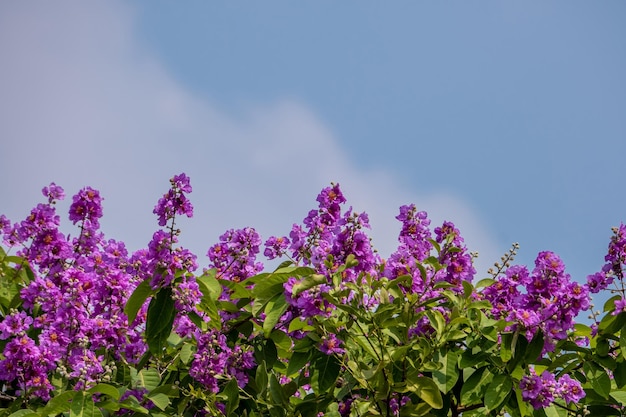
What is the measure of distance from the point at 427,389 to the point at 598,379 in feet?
3.33

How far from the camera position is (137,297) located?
3.70 m

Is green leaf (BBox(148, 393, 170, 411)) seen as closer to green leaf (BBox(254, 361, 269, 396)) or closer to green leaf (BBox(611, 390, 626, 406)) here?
green leaf (BBox(254, 361, 269, 396))

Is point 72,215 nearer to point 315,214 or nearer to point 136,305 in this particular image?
point 136,305

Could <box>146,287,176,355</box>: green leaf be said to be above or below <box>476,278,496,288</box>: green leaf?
below

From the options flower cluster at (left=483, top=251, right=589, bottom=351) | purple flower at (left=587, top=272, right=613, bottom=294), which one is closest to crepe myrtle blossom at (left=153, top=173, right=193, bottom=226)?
flower cluster at (left=483, top=251, right=589, bottom=351)

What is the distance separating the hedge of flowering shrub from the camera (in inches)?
140

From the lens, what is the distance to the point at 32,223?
458 cm

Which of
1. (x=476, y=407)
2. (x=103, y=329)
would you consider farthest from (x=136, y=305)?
(x=476, y=407)

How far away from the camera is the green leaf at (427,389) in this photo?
11.1 ft

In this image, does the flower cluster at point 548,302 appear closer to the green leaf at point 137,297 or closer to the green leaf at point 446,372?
the green leaf at point 446,372

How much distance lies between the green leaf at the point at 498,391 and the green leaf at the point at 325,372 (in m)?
0.71

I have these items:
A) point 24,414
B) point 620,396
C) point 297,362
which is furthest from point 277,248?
point 620,396

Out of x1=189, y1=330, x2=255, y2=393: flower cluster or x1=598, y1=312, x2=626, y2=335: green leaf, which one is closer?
x1=598, y1=312, x2=626, y2=335: green leaf

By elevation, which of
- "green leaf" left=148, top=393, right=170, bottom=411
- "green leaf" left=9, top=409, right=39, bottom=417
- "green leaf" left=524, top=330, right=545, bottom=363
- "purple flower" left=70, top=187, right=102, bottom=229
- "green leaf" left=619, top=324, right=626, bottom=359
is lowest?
"green leaf" left=9, top=409, right=39, bottom=417
